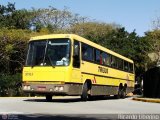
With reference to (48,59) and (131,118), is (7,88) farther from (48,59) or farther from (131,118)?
(131,118)

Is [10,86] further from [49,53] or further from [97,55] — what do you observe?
[49,53]

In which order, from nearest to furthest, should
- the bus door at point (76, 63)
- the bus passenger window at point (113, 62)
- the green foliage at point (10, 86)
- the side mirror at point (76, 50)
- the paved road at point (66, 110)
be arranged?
the paved road at point (66, 110) < the bus door at point (76, 63) < the side mirror at point (76, 50) < the bus passenger window at point (113, 62) < the green foliage at point (10, 86)

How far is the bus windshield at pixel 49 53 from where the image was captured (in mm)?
21125

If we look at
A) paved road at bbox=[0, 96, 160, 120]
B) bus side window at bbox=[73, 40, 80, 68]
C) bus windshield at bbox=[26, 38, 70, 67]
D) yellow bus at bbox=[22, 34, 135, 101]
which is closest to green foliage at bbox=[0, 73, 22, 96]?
yellow bus at bbox=[22, 34, 135, 101]

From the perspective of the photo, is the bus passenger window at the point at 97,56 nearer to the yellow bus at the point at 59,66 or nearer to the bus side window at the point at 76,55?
the yellow bus at the point at 59,66

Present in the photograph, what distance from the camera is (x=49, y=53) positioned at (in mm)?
21344

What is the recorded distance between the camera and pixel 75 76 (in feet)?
70.8

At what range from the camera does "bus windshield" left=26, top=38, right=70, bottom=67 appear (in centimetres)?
2112

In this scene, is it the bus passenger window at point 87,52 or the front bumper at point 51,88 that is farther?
the bus passenger window at point 87,52

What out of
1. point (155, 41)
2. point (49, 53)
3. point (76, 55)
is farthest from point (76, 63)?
point (155, 41)

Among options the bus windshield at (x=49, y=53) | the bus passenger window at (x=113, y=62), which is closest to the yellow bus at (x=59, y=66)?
the bus windshield at (x=49, y=53)

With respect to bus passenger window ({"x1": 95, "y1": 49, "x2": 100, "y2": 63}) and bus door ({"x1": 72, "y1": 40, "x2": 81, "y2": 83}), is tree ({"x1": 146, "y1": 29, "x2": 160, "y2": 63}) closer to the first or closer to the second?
bus passenger window ({"x1": 95, "y1": 49, "x2": 100, "y2": 63})

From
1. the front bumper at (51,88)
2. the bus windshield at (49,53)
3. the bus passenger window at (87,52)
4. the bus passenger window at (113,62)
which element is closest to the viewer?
the front bumper at (51,88)

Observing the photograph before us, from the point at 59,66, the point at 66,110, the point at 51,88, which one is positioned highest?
the point at 59,66
